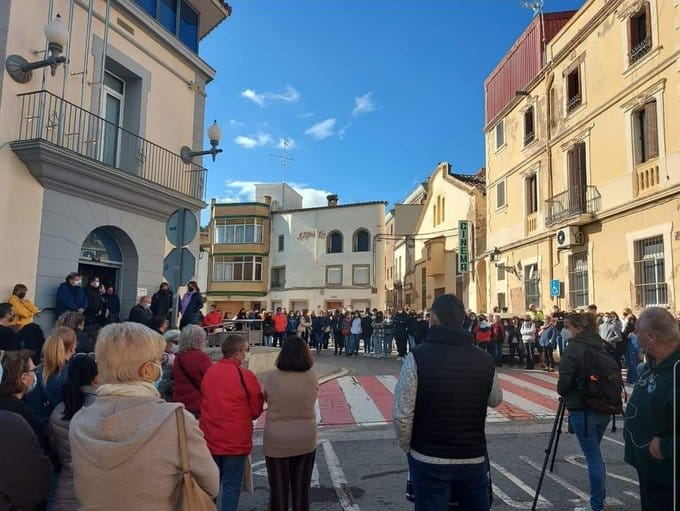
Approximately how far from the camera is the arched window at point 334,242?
42.4 m

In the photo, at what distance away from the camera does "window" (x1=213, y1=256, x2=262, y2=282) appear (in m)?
44.0

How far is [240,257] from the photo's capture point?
4434 centimetres

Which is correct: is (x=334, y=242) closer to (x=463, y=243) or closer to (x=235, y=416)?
(x=463, y=243)

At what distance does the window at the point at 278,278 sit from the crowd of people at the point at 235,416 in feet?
124

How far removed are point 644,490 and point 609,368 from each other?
1749mm

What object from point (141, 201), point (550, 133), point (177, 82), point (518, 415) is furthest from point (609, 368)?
point (550, 133)

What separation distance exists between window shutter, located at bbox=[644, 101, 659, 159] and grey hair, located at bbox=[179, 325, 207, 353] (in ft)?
48.8

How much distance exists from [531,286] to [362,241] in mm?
21436

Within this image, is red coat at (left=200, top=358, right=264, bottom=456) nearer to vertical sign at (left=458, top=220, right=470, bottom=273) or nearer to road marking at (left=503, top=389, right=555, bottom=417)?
road marking at (left=503, top=389, right=555, bottom=417)

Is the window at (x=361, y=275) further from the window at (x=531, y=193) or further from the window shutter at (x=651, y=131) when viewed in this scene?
the window shutter at (x=651, y=131)

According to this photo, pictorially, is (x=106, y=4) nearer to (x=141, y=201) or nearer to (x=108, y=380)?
(x=141, y=201)

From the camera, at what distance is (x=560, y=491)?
215 inches

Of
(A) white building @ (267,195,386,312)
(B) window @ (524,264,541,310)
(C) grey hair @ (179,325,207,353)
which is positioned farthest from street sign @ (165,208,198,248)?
(A) white building @ (267,195,386,312)

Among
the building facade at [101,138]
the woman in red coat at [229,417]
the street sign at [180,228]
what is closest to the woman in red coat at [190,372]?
the woman in red coat at [229,417]
